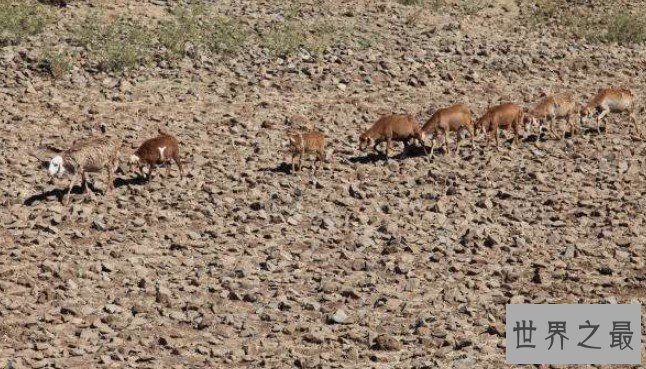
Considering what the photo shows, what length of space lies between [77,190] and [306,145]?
4773 mm

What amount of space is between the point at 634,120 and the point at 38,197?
1451cm

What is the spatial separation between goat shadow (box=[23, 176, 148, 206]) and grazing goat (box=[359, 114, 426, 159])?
5065mm

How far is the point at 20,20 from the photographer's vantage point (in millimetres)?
27297

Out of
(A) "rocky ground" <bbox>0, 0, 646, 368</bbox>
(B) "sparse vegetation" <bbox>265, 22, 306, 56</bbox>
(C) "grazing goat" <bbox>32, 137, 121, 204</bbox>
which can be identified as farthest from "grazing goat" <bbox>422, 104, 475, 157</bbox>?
(C) "grazing goat" <bbox>32, 137, 121, 204</bbox>

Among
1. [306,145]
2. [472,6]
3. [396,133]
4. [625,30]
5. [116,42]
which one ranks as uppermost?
[472,6]

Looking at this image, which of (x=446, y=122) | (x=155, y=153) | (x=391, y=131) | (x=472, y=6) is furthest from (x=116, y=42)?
(x=472, y=6)

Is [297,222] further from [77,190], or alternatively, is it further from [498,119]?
[498,119]

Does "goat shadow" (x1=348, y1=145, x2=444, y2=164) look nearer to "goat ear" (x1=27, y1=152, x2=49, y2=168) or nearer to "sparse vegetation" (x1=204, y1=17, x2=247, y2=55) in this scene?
"goat ear" (x1=27, y1=152, x2=49, y2=168)

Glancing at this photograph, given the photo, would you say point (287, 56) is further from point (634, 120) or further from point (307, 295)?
point (307, 295)

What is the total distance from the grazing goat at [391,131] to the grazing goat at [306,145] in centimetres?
120

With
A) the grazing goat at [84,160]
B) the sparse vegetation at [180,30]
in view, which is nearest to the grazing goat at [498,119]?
the sparse vegetation at [180,30]

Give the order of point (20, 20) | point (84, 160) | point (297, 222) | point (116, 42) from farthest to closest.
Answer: point (20, 20), point (116, 42), point (84, 160), point (297, 222)

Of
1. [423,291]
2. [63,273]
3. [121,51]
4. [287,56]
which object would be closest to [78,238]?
[63,273]

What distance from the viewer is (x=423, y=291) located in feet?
54.0
